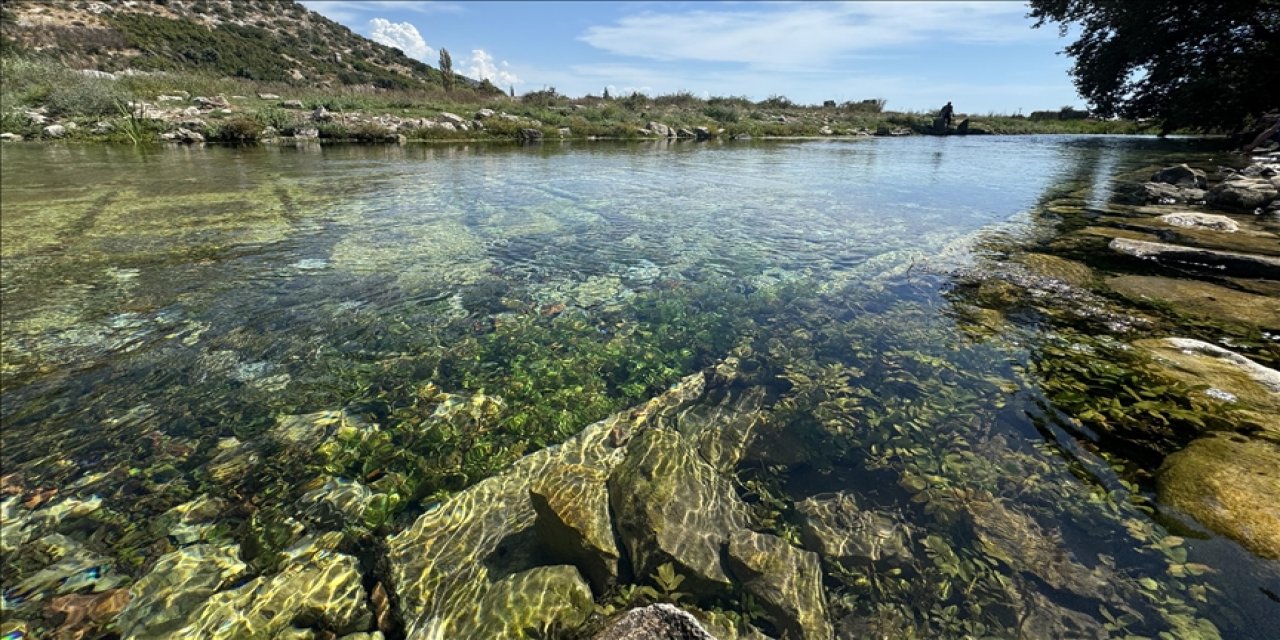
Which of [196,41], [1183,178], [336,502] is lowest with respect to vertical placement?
[336,502]

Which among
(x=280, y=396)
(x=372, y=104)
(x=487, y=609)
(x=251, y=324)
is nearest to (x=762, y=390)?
(x=487, y=609)

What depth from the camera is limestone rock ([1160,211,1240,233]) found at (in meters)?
9.02

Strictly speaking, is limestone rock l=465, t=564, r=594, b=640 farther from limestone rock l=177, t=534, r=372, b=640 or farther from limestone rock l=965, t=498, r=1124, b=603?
limestone rock l=965, t=498, r=1124, b=603

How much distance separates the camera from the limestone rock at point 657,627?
206cm

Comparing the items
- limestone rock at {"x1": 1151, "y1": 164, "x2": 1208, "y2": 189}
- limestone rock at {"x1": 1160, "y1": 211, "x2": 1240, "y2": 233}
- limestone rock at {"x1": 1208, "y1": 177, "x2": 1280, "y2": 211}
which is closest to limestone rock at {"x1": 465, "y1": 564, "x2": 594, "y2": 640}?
limestone rock at {"x1": 1160, "y1": 211, "x2": 1240, "y2": 233}

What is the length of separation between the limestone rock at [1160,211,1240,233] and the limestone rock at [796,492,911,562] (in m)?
→ 11.0

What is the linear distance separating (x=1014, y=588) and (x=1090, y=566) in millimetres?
506

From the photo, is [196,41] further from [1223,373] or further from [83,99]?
[1223,373]

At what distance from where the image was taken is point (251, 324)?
5859mm

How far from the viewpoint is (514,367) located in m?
5.27

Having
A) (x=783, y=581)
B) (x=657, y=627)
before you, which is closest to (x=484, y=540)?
(x=657, y=627)

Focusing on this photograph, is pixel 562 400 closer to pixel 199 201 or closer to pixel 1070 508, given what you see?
pixel 1070 508

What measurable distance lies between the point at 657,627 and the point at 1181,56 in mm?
43223

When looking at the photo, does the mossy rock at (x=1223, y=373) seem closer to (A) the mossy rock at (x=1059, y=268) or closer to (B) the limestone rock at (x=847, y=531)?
(A) the mossy rock at (x=1059, y=268)
